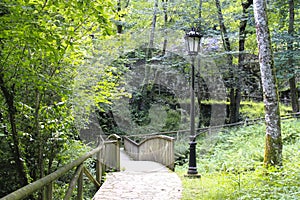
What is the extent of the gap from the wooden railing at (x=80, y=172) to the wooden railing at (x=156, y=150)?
1.57m

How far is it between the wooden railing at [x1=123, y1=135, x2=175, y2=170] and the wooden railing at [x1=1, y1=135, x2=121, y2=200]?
5.17 feet

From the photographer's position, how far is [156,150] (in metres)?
10.1

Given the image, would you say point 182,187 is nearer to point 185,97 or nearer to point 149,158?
point 149,158

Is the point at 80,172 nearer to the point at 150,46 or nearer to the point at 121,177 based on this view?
the point at 121,177

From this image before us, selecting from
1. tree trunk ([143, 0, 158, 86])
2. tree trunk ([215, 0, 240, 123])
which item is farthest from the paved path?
tree trunk ([143, 0, 158, 86])

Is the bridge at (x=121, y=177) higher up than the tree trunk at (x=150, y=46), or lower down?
lower down

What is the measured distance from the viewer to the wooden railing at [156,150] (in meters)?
8.68

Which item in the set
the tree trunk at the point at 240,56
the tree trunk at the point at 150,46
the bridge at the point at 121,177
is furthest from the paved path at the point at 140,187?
the tree trunk at the point at 150,46

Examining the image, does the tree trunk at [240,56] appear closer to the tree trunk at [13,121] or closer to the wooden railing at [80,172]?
the wooden railing at [80,172]

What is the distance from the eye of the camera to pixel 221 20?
48.5 ft

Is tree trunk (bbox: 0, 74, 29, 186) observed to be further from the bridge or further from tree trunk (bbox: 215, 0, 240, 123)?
tree trunk (bbox: 215, 0, 240, 123)

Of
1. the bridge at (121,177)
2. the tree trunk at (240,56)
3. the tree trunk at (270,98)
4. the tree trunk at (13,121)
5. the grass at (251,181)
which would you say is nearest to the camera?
the tree trunk at (13,121)

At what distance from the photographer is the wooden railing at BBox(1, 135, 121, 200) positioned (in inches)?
86.6

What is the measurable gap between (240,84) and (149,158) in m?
6.43
